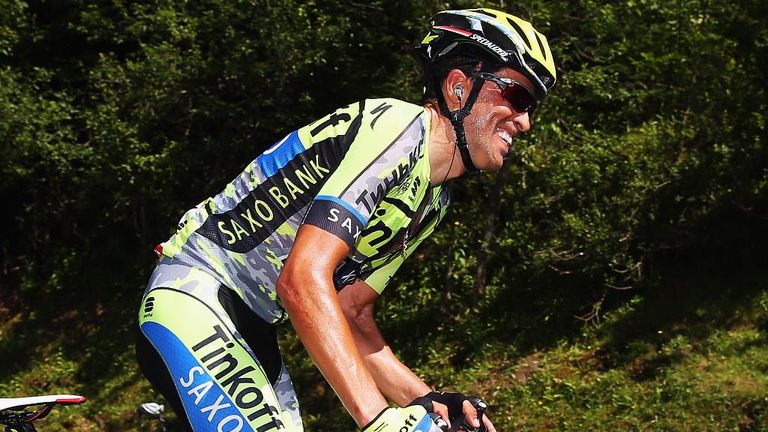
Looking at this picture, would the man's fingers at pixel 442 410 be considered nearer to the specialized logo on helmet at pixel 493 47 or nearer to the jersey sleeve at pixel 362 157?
the jersey sleeve at pixel 362 157

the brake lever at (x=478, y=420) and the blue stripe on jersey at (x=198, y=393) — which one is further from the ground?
the blue stripe on jersey at (x=198, y=393)

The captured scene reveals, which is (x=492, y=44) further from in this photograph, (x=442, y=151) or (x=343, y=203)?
(x=343, y=203)

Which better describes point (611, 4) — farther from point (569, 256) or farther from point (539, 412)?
point (539, 412)

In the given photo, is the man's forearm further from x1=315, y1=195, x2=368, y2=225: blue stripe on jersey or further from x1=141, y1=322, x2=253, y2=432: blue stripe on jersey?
x1=315, y1=195, x2=368, y2=225: blue stripe on jersey

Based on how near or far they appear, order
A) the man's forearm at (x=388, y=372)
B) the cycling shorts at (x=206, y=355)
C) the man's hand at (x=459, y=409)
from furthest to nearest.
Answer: the man's forearm at (x=388, y=372) → the man's hand at (x=459, y=409) → the cycling shorts at (x=206, y=355)

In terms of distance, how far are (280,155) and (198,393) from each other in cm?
73

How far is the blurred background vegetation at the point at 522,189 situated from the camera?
8.12 m

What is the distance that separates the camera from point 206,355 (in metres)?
2.95

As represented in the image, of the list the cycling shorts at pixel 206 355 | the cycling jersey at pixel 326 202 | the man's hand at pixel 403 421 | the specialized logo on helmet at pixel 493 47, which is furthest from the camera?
the specialized logo on helmet at pixel 493 47

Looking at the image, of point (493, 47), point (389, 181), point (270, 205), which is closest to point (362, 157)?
point (389, 181)

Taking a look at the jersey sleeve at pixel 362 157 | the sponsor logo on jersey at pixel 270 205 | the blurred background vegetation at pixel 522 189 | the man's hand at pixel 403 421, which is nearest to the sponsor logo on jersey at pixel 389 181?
the jersey sleeve at pixel 362 157

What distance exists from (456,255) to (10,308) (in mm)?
6446

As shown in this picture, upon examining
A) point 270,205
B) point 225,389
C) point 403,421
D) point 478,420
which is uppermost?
point 270,205

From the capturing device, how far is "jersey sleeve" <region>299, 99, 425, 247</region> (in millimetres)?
2768
